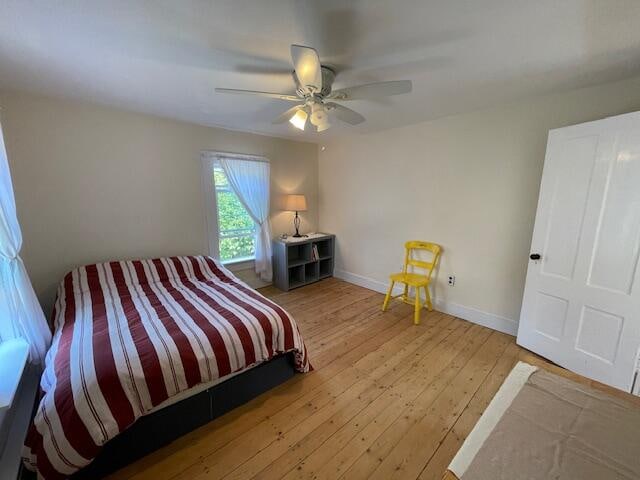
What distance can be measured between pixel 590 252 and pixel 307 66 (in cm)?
237

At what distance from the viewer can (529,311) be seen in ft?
7.48

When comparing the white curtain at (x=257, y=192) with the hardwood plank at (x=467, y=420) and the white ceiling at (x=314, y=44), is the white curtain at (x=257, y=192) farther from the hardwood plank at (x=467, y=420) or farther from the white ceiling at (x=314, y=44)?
the hardwood plank at (x=467, y=420)

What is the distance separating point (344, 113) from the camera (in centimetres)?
192

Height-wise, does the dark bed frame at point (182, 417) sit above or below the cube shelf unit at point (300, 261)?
below

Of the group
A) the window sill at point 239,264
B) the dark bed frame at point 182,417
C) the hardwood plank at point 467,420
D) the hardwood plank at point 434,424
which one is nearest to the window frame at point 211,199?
the window sill at point 239,264

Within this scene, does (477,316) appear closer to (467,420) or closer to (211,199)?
(467,420)

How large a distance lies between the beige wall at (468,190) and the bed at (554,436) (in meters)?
1.66

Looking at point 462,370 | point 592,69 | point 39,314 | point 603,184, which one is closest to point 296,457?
point 462,370

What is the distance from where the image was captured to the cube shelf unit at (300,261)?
3725 millimetres

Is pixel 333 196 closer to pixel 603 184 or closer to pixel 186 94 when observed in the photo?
pixel 186 94

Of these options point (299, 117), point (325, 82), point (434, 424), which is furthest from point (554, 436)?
point (299, 117)

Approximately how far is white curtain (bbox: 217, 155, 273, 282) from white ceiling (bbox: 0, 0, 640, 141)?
3.86 feet

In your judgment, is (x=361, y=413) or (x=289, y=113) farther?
(x=289, y=113)

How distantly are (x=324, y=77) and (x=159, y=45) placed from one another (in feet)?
3.17
